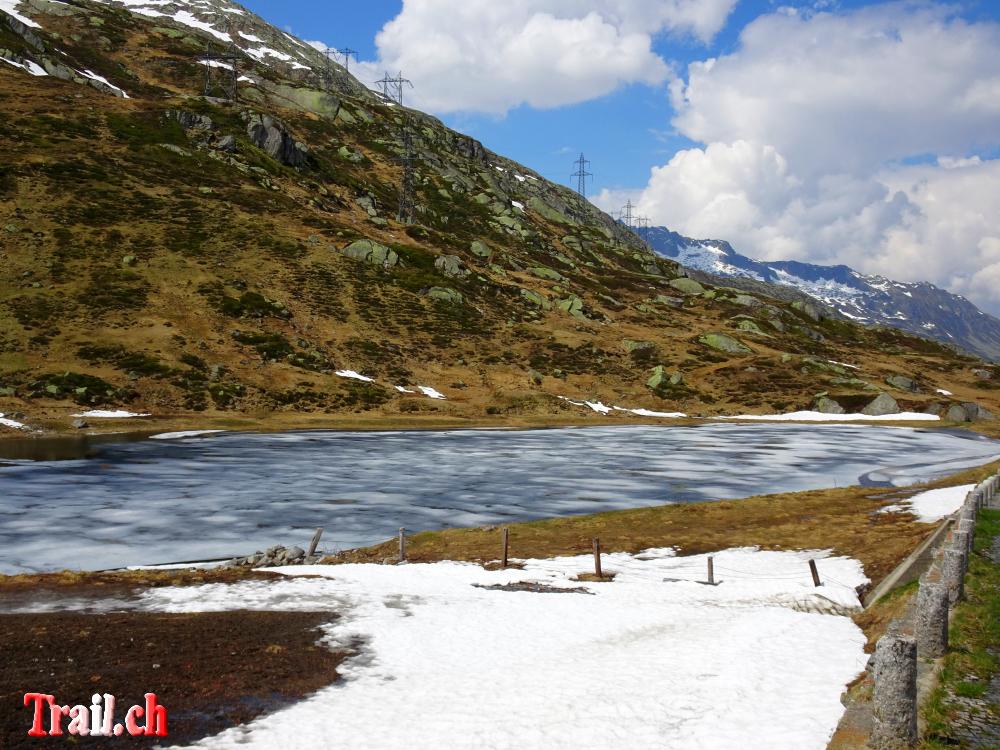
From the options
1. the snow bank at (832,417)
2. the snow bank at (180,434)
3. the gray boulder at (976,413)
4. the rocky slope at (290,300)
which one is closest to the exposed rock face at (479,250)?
the rocky slope at (290,300)

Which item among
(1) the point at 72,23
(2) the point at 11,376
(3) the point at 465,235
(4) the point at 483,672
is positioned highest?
(1) the point at 72,23

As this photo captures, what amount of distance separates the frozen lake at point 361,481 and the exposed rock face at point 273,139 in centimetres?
8984

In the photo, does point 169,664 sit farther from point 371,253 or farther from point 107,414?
point 371,253

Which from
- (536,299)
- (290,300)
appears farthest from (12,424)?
(536,299)

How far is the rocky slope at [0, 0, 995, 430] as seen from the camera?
73938 millimetres

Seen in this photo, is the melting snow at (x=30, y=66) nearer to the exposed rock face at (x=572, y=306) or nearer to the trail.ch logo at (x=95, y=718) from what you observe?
the exposed rock face at (x=572, y=306)

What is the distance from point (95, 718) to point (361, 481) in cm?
3092

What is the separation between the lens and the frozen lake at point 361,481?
95.9ft

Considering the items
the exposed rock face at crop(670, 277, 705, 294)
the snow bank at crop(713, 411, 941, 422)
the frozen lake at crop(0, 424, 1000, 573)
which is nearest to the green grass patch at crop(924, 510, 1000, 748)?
the frozen lake at crop(0, 424, 1000, 573)

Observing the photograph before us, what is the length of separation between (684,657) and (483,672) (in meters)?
4.39

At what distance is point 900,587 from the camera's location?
1903cm

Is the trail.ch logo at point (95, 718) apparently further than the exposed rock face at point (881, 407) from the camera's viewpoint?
No

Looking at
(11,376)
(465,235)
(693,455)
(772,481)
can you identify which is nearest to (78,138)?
(11,376)

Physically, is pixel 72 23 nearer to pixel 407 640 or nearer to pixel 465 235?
pixel 465 235
